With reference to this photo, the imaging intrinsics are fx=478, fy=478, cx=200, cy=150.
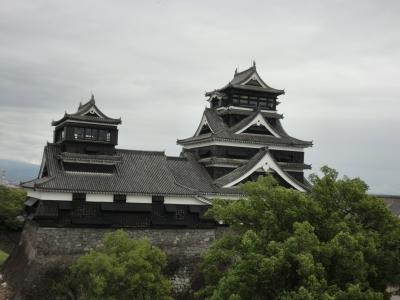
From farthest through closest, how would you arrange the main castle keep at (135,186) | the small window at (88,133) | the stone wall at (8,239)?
the stone wall at (8,239) → the small window at (88,133) → the main castle keep at (135,186)

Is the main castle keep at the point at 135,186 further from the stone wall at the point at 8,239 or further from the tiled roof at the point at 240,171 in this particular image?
the stone wall at the point at 8,239

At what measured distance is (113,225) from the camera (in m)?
26.9

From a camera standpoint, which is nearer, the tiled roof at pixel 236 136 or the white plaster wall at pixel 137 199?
the white plaster wall at pixel 137 199

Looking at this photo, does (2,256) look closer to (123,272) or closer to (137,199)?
(137,199)

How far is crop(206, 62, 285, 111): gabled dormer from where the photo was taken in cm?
3434

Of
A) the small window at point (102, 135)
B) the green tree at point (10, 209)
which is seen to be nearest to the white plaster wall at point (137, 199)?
the small window at point (102, 135)

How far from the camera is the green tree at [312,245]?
14.4 meters

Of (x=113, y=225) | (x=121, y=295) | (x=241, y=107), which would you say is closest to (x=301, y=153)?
(x=241, y=107)

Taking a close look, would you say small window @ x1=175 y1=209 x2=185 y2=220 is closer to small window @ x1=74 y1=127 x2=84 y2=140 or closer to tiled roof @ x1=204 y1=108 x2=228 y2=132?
tiled roof @ x1=204 y1=108 x2=228 y2=132

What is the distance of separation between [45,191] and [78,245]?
3.43m

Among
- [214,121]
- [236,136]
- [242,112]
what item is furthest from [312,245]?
[242,112]

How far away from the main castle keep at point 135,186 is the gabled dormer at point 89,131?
0.06 m

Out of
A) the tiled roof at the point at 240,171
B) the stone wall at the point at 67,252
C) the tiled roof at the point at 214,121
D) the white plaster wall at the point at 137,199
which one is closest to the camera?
the stone wall at the point at 67,252

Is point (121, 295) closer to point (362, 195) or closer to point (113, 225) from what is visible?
point (113, 225)
